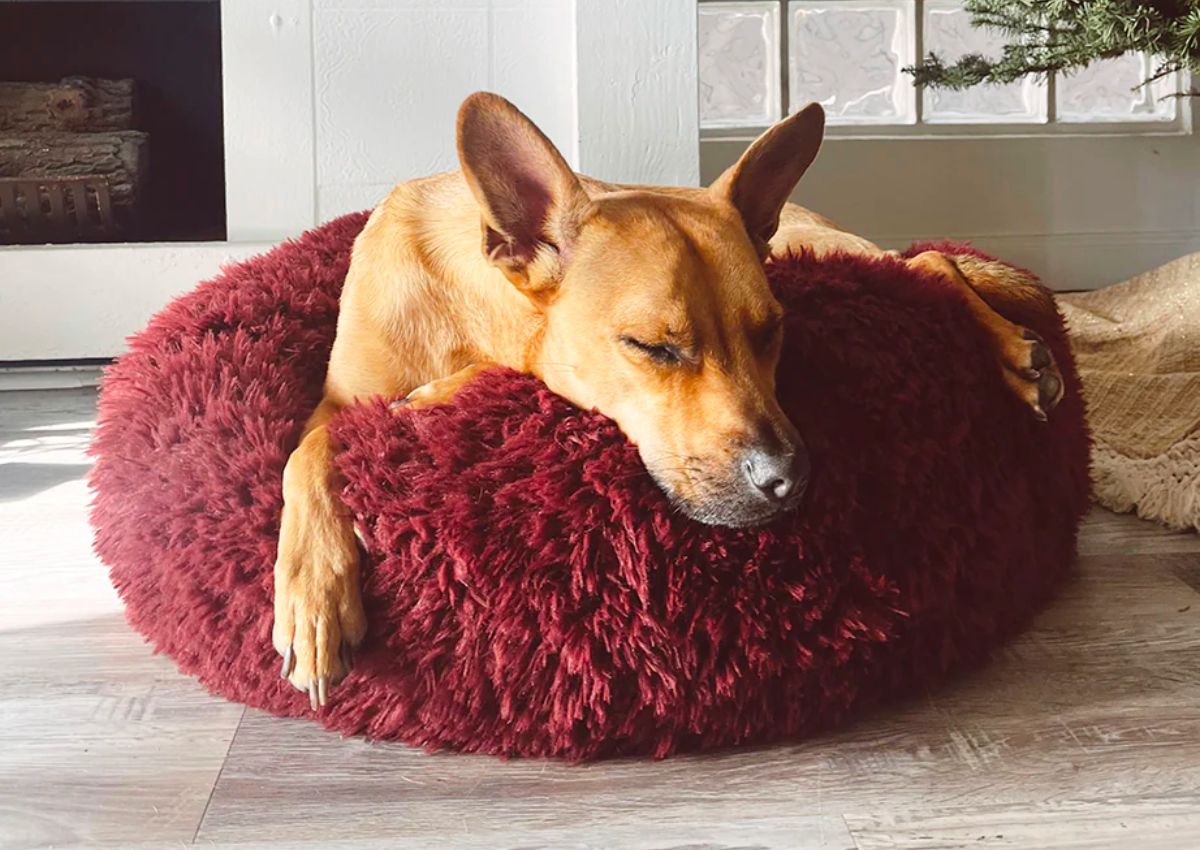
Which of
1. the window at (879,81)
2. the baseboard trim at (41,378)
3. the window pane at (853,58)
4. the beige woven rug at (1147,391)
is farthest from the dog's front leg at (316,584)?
the window pane at (853,58)

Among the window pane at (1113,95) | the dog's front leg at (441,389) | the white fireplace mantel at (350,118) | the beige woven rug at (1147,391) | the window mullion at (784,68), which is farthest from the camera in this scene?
the window pane at (1113,95)

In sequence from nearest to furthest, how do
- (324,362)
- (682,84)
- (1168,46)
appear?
(324,362), (1168,46), (682,84)

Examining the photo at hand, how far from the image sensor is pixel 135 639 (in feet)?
4.99

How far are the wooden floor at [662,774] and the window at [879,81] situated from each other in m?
2.63

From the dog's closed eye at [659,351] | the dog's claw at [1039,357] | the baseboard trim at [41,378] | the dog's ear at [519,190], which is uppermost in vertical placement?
the dog's ear at [519,190]

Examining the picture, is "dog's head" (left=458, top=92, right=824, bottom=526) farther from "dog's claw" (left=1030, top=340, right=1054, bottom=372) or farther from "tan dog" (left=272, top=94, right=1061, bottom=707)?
"dog's claw" (left=1030, top=340, right=1054, bottom=372)

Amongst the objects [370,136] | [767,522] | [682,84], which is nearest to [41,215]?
[370,136]

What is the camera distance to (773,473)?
45.6 inches

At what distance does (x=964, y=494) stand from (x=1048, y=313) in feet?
1.43

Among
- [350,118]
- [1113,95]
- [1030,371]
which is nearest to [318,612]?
[1030,371]

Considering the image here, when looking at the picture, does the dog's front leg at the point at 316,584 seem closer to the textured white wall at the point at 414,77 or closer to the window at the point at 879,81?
the textured white wall at the point at 414,77

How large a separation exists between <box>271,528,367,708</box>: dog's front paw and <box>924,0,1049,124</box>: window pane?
3104mm

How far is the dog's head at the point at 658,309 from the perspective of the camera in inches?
46.8

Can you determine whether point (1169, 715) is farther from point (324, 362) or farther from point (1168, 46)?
point (1168, 46)
